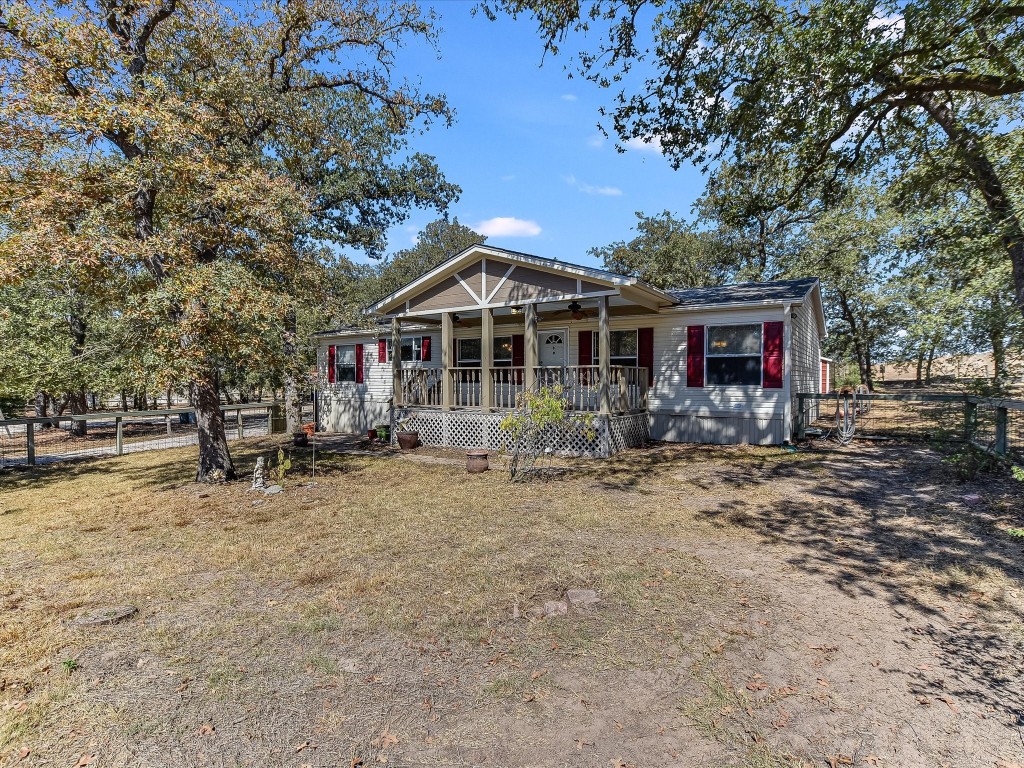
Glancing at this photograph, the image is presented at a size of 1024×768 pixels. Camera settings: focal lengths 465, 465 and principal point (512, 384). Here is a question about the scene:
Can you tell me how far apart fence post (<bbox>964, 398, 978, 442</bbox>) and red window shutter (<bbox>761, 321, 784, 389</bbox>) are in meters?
3.12

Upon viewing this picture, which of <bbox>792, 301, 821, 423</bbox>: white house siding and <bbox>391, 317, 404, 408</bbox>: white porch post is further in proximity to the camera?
<bbox>391, 317, 404, 408</bbox>: white porch post

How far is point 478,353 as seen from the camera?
15539mm

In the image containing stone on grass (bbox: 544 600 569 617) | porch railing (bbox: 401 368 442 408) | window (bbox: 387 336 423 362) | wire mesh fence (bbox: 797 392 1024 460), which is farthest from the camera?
window (bbox: 387 336 423 362)

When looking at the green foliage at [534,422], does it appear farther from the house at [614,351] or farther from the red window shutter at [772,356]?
the red window shutter at [772,356]

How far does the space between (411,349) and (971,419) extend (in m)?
14.3

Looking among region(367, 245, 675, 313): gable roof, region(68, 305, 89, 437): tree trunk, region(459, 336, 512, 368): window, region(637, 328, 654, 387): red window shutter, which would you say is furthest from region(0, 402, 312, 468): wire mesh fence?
region(637, 328, 654, 387): red window shutter

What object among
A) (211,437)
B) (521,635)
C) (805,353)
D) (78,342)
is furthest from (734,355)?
(78,342)

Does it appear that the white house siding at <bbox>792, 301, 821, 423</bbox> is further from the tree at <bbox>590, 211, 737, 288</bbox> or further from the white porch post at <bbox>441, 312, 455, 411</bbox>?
the tree at <bbox>590, 211, 737, 288</bbox>

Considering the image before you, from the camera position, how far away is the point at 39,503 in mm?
7188

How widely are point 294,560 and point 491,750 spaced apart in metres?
3.30

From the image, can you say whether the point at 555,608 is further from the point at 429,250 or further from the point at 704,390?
the point at 429,250

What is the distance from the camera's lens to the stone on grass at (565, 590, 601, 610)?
3742 millimetres

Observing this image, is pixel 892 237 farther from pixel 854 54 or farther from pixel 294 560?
pixel 294 560

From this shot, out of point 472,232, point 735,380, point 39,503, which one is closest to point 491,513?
point 39,503
